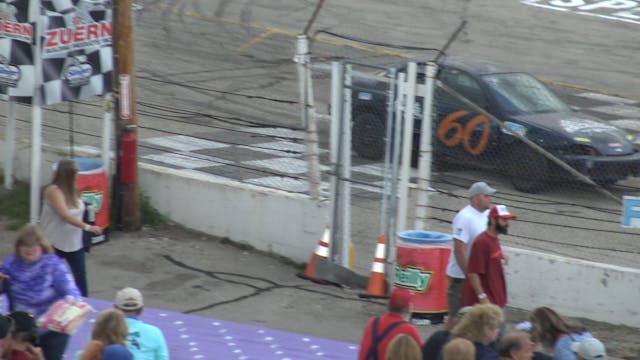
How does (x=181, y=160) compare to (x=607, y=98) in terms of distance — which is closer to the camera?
(x=181, y=160)

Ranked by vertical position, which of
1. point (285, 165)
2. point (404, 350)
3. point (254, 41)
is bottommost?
point (285, 165)

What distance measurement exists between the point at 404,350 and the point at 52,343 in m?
3.03

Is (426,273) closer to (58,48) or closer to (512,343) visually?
(512,343)

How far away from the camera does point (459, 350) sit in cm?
737

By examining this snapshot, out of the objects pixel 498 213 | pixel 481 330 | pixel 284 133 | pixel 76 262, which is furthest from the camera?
pixel 284 133

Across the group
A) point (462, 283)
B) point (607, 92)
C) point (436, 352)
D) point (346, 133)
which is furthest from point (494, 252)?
point (607, 92)

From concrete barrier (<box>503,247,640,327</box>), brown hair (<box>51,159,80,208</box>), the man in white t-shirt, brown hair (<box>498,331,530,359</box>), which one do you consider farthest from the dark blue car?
brown hair (<box>498,331,530,359</box>)

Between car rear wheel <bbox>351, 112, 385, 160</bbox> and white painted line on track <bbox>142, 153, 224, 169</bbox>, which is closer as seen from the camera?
car rear wheel <bbox>351, 112, 385, 160</bbox>

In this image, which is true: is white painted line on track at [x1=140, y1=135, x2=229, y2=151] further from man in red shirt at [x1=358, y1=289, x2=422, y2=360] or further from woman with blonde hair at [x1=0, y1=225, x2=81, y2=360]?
man in red shirt at [x1=358, y1=289, x2=422, y2=360]

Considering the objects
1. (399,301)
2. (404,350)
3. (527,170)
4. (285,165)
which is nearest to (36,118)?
(285,165)

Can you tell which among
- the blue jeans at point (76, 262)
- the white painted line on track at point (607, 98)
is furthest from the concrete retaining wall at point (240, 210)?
the white painted line on track at point (607, 98)

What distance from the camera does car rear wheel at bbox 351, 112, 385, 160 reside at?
46.7 feet

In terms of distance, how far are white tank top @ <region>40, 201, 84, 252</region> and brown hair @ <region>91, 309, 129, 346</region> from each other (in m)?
3.69

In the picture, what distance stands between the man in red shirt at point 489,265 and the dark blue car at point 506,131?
263cm
